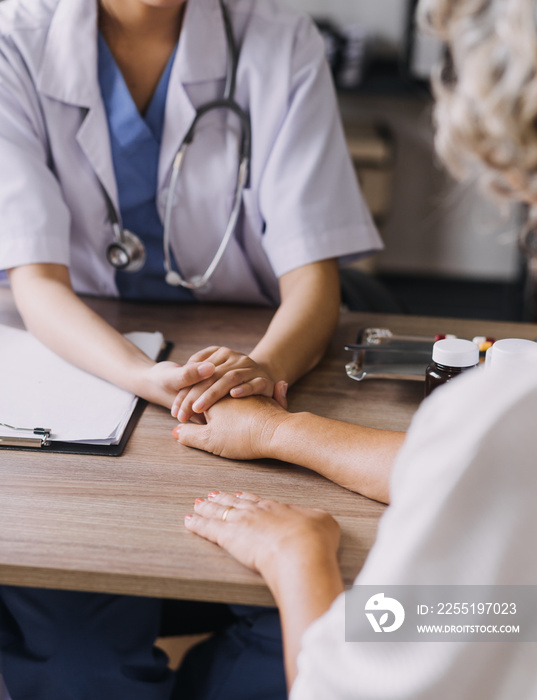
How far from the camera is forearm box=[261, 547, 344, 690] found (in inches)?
23.1

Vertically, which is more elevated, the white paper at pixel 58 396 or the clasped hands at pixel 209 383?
the clasped hands at pixel 209 383

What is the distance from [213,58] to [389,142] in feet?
6.08

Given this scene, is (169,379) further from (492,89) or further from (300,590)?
(492,89)

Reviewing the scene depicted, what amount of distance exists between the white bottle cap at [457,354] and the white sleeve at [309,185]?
38cm

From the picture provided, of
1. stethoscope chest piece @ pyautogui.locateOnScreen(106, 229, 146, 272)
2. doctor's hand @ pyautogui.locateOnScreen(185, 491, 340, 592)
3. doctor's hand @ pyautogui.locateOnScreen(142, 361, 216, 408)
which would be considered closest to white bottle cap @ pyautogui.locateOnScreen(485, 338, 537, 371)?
doctor's hand @ pyautogui.locateOnScreen(185, 491, 340, 592)

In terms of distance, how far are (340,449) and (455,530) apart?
1.01 ft

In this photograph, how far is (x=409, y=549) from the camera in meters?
0.48

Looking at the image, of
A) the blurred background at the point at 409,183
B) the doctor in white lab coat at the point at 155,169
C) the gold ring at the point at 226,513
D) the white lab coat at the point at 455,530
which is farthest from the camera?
the blurred background at the point at 409,183

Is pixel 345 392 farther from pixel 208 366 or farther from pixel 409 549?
pixel 409 549

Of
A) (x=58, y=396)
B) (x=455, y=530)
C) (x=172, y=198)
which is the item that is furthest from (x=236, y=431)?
(x=172, y=198)

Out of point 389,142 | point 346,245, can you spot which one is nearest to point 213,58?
point 346,245

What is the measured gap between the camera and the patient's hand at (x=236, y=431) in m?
0.81

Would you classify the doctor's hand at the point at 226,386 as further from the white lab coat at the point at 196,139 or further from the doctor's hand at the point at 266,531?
the white lab coat at the point at 196,139

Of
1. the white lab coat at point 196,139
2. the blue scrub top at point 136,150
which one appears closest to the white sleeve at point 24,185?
the white lab coat at point 196,139
